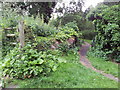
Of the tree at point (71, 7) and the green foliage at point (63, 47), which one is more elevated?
the tree at point (71, 7)

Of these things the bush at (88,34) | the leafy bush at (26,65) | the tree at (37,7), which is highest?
the tree at (37,7)

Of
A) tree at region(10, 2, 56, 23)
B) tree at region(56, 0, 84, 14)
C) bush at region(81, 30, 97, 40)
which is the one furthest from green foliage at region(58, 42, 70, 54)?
bush at region(81, 30, 97, 40)

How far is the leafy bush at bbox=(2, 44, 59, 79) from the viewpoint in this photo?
3.10 meters

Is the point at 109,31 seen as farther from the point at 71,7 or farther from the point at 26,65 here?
the point at 71,7

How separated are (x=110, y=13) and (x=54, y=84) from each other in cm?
537

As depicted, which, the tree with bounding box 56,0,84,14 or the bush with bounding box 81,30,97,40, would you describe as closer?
the tree with bounding box 56,0,84,14

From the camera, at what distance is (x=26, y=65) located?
3201mm

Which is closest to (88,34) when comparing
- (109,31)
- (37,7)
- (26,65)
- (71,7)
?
(71,7)

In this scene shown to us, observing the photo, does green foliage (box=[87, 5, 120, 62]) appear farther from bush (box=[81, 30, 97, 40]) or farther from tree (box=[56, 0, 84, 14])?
bush (box=[81, 30, 97, 40])

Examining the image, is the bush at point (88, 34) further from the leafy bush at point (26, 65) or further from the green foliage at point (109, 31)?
the leafy bush at point (26, 65)

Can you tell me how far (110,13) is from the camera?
631 centimetres

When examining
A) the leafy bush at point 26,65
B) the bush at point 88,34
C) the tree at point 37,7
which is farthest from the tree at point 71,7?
the leafy bush at point 26,65

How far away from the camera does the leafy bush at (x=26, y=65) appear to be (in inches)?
122

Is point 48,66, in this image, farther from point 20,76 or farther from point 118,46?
point 118,46
